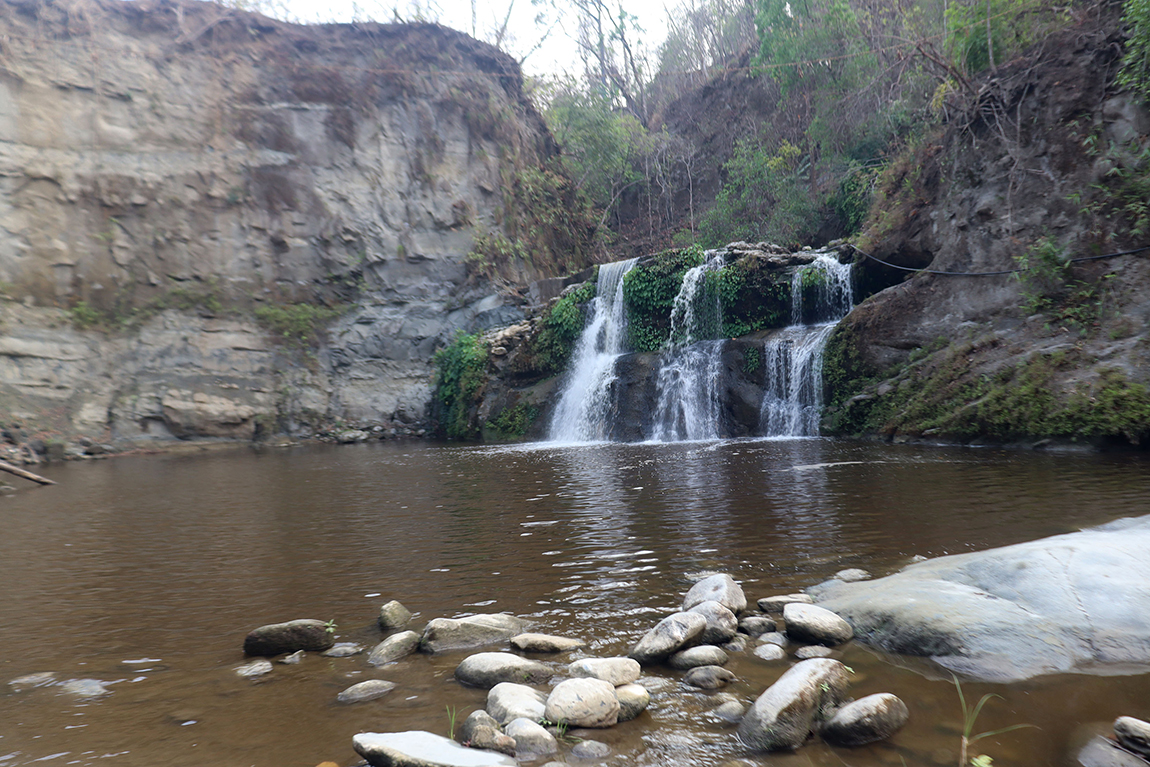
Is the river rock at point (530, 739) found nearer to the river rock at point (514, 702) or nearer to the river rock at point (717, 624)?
the river rock at point (514, 702)

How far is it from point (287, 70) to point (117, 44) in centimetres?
497

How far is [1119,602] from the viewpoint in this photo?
8.21 feet

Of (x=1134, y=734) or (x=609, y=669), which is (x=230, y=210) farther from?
(x=1134, y=734)

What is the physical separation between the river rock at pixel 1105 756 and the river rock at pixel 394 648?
8.15 feet

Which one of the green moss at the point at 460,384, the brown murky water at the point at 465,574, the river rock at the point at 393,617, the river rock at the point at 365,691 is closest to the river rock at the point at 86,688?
the brown murky water at the point at 465,574

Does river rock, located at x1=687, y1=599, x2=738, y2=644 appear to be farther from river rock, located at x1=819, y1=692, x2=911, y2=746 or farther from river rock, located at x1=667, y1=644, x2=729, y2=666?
river rock, located at x1=819, y1=692, x2=911, y2=746

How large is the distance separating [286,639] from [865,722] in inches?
98.5

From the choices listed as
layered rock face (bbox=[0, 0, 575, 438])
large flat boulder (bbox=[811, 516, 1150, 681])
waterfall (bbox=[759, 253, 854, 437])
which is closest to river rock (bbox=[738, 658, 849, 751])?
large flat boulder (bbox=[811, 516, 1150, 681])

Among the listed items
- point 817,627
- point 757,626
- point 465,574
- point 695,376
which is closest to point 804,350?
point 695,376

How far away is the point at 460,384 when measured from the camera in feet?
65.2

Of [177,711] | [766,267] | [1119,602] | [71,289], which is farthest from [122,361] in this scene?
[1119,602]

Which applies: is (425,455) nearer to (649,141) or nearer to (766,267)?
(766,267)

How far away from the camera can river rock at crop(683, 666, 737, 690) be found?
248 centimetres

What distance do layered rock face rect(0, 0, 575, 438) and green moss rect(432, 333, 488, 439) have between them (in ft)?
3.19
